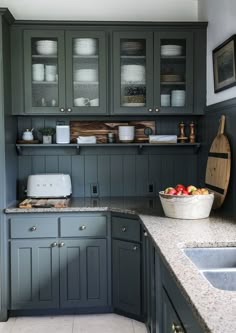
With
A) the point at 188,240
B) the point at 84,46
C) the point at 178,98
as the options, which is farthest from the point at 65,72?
the point at 188,240

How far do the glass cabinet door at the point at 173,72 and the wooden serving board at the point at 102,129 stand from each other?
1.01 feet

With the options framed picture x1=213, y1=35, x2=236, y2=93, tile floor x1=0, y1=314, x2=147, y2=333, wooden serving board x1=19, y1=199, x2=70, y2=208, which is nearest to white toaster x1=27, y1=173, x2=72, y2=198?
wooden serving board x1=19, y1=199, x2=70, y2=208

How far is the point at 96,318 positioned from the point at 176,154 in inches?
59.6

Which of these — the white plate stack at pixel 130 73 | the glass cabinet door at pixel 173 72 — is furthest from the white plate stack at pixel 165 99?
the white plate stack at pixel 130 73

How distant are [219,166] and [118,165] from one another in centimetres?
101

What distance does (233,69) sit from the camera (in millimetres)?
2730

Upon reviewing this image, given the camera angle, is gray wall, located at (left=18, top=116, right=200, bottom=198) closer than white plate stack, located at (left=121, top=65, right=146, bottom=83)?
No

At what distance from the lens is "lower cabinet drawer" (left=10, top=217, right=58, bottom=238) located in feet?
10.1

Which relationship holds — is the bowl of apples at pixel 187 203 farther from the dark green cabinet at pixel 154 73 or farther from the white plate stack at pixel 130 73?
the white plate stack at pixel 130 73

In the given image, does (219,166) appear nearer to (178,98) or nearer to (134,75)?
(178,98)

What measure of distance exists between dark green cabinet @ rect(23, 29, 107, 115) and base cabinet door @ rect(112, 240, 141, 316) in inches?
43.3

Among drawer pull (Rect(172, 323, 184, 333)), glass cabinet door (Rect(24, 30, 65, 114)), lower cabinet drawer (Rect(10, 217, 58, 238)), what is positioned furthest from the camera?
glass cabinet door (Rect(24, 30, 65, 114))

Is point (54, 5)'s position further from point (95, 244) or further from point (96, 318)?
point (96, 318)

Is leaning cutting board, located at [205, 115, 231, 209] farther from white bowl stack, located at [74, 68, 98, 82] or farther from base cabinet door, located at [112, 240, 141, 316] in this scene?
white bowl stack, located at [74, 68, 98, 82]
